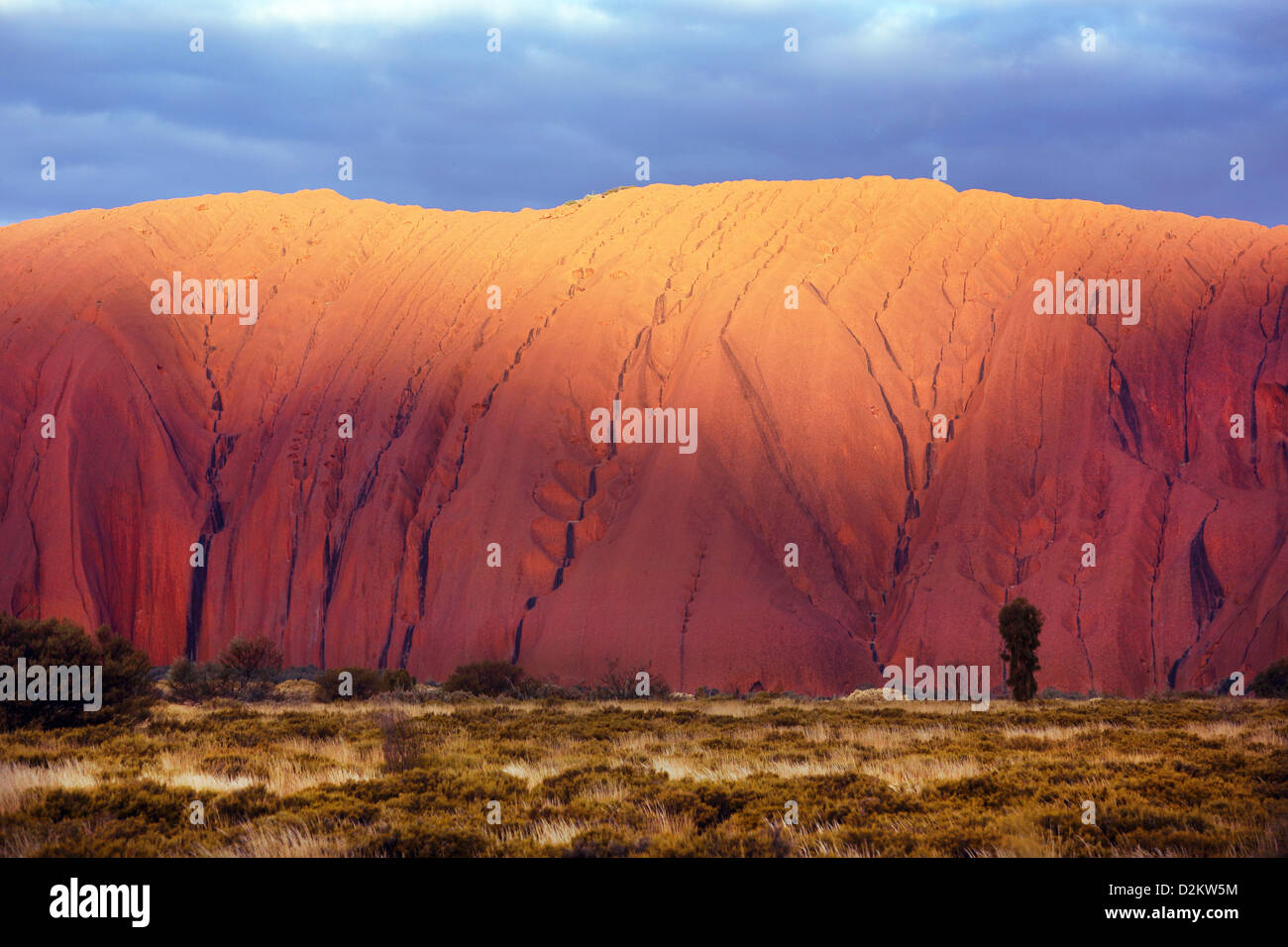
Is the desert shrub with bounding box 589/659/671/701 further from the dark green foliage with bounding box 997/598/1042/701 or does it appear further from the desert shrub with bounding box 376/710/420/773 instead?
the desert shrub with bounding box 376/710/420/773

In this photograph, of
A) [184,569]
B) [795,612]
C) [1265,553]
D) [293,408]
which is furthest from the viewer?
[293,408]

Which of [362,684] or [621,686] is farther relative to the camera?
[621,686]

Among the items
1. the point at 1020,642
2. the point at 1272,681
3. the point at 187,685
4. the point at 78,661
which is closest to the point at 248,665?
the point at 187,685

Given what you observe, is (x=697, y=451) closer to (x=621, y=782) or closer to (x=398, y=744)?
(x=398, y=744)

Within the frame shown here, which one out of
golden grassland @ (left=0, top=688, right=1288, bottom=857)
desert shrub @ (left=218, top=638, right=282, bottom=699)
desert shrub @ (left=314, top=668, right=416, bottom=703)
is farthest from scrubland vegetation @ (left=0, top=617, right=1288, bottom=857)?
desert shrub @ (left=218, top=638, right=282, bottom=699)

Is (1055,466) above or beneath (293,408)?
beneath

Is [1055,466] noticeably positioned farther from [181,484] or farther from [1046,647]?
[181,484]

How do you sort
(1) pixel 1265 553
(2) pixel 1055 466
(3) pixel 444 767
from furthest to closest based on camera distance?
(2) pixel 1055 466 → (1) pixel 1265 553 → (3) pixel 444 767

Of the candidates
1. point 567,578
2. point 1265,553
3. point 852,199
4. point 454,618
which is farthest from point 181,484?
point 1265,553
